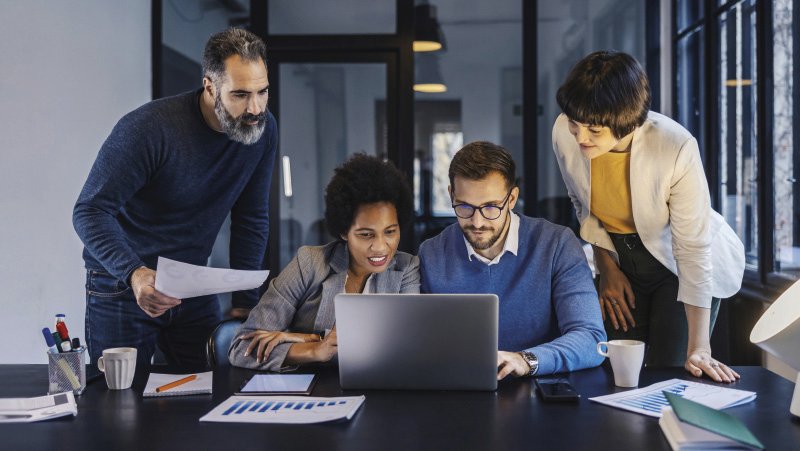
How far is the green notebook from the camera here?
3.91ft

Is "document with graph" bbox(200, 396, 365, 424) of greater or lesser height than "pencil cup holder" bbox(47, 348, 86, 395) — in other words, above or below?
below

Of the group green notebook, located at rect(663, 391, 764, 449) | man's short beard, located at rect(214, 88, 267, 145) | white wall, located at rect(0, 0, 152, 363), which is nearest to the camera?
green notebook, located at rect(663, 391, 764, 449)

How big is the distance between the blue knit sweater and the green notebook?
74 cm

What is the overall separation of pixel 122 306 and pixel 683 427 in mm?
1679

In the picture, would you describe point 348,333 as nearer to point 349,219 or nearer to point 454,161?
point 349,219

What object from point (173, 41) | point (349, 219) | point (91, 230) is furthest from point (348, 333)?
point (173, 41)

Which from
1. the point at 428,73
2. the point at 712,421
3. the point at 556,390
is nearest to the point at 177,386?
the point at 556,390

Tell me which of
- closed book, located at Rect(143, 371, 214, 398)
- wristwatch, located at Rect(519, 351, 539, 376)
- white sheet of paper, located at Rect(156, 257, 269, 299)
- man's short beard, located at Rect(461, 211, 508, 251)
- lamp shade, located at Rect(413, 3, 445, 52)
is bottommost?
closed book, located at Rect(143, 371, 214, 398)

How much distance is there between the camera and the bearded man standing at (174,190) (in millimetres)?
2193

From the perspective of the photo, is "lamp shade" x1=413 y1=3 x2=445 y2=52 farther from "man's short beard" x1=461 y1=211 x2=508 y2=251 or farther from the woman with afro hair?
"man's short beard" x1=461 y1=211 x2=508 y2=251

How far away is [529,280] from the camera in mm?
2115

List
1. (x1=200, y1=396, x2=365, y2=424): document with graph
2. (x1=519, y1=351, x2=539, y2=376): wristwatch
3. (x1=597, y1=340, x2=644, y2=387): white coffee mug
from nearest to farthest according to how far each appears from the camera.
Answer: (x1=200, y1=396, x2=365, y2=424): document with graph → (x1=597, y1=340, x2=644, y2=387): white coffee mug → (x1=519, y1=351, x2=539, y2=376): wristwatch

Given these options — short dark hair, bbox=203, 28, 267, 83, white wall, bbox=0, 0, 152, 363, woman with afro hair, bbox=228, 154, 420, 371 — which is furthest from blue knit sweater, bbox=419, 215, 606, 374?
white wall, bbox=0, 0, 152, 363

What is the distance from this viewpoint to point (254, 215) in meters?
2.62
